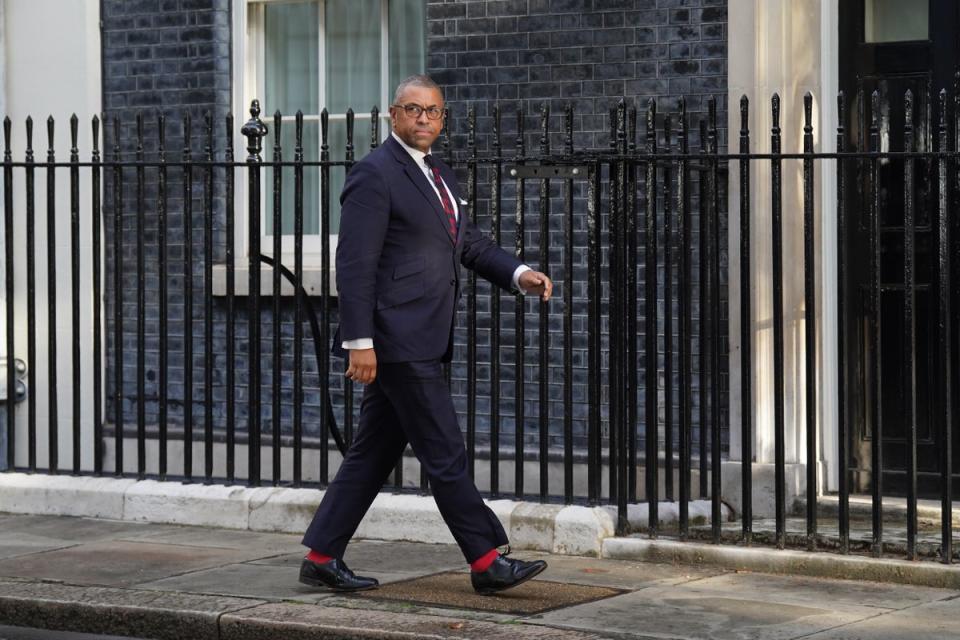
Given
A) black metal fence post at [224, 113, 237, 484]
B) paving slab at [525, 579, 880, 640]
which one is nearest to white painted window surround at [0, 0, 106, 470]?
black metal fence post at [224, 113, 237, 484]

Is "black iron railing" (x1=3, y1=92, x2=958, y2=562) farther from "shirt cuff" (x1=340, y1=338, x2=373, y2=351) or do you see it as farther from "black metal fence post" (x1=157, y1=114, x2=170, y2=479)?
"shirt cuff" (x1=340, y1=338, x2=373, y2=351)

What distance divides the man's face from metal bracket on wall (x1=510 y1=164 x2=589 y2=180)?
49.5 inches

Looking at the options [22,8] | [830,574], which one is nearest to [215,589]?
[830,574]

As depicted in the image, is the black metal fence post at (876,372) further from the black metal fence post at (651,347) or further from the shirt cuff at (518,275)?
the shirt cuff at (518,275)

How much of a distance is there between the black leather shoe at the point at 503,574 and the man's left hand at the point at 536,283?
0.97 m

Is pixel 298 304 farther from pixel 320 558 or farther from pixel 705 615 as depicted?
pixel 705 615

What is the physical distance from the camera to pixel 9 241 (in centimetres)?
912

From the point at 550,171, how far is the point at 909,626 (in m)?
2.69

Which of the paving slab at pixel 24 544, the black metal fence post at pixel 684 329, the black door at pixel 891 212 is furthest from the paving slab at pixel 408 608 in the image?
the black door at pixel 891 212

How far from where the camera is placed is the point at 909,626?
606 centimetres

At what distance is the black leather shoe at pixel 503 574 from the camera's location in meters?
6.51

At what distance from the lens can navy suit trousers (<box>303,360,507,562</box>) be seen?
6500mm

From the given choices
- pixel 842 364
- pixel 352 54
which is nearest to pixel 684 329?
pixel 842 364

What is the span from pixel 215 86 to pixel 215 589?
13.5 feet
